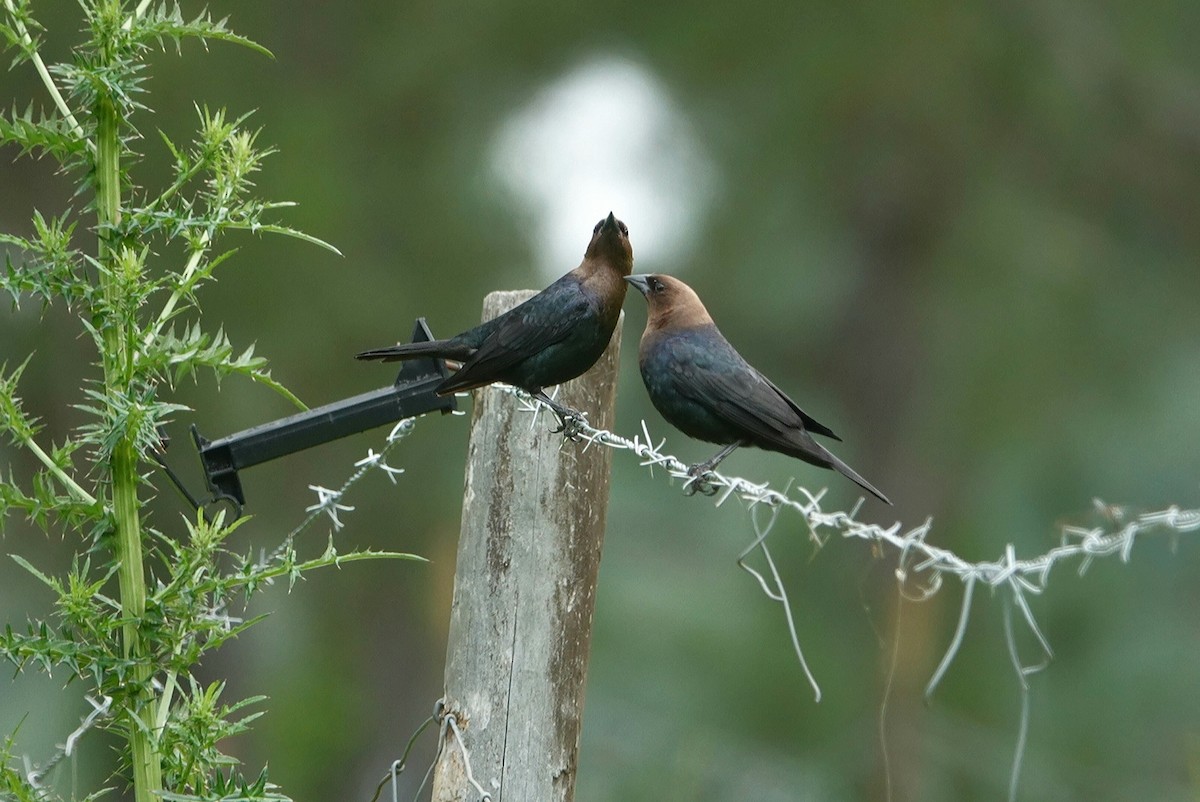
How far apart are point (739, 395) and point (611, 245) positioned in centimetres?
46

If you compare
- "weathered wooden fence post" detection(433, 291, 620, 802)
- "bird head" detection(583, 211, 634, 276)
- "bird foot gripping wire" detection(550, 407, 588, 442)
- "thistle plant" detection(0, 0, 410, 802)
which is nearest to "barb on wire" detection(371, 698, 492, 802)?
"weathered wooden fence post" detection(433, 291, 620, 802)

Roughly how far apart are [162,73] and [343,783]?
4.44 metres

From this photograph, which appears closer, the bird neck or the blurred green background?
the bird neck

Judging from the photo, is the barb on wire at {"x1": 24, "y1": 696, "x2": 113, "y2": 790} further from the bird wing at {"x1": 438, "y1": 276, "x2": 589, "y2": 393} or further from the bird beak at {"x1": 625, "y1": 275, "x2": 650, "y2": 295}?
the bird beak at {"x1": 625, "y1": 275, "x2": 650, "y2": 295}

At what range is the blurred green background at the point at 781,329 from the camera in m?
6.76

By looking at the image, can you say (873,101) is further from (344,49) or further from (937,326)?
(344,49)

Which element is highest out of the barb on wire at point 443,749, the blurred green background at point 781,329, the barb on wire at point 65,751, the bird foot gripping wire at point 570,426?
the blurred green background at point 781,329

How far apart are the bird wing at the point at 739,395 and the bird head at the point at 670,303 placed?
17 cm

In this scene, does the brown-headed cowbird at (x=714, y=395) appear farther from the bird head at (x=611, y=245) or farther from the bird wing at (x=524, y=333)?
the bird wing at (x=524, y=333)

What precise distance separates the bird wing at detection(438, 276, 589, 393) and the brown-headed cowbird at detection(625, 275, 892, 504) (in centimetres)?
38

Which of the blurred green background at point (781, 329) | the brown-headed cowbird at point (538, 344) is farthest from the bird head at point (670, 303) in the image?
the blurred green background at point (781, 329)

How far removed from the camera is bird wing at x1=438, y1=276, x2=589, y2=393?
277cm

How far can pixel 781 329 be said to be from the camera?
10008mm

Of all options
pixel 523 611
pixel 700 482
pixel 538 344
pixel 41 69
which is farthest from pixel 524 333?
pixel 41 69
